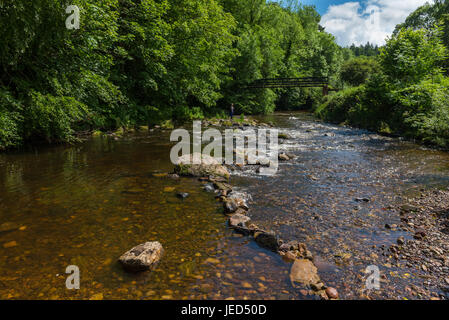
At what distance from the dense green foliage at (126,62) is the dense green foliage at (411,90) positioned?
15.3m

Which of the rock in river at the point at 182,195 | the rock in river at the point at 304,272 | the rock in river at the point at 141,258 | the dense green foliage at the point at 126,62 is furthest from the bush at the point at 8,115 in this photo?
the rock in river at the point at 304,272

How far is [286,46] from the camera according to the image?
50.6m

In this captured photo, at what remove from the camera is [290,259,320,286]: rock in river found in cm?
391

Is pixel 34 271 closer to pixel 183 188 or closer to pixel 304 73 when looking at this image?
pixel 183 188

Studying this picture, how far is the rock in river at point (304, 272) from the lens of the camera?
12.8 ft

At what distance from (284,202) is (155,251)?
3.80 meters

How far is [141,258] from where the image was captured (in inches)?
161

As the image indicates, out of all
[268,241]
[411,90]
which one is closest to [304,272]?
[268,241]

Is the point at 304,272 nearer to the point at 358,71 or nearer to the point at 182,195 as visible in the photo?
the point at 182,195

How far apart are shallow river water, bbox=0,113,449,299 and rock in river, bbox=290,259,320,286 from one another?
0.45 feet

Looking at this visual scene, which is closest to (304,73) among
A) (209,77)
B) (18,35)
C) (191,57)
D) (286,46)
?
(286,46)

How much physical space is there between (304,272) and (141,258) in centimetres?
253

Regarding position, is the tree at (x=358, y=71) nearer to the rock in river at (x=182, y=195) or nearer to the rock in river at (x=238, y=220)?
the rock in river at (x=182, y=195)

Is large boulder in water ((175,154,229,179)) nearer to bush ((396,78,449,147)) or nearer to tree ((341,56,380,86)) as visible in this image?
bush ((396,78,449,147))
